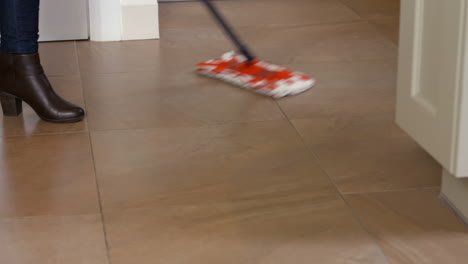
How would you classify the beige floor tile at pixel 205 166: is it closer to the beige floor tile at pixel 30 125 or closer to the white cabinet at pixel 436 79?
the beige floor tile at pixel 30 125

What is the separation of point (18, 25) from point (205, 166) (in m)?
0.57

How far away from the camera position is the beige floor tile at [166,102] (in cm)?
202

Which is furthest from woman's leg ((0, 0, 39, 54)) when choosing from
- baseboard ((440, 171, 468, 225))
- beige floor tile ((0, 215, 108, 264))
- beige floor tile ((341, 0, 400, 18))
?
beige floor tile ((341, 0, 400, 18))

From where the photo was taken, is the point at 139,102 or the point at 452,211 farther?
the point at 139,102

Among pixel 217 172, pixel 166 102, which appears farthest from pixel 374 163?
pixel 166 102

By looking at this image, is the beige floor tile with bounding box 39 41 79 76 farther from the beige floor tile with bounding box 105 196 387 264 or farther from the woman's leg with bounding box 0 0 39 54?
the beige floor tile with bounding box 105 196 387 264

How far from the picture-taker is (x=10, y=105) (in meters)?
2.02

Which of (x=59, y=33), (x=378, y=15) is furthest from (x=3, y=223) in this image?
(x=378, y=15)

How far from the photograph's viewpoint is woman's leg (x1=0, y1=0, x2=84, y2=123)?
1.90 meters

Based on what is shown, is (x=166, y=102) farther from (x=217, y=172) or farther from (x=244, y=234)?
(x=244, y=234)

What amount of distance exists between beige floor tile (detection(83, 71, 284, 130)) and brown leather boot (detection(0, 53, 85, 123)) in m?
0.07

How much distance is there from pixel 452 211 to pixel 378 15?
1.74m

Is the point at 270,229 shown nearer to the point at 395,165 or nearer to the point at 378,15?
the point at 395,165

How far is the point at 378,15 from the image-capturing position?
314 centimetres
